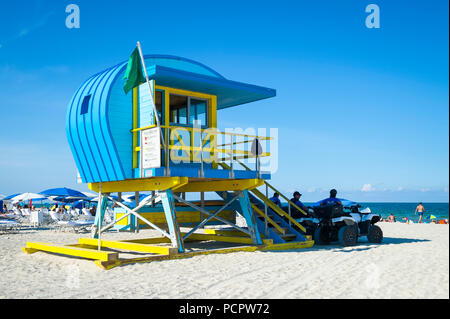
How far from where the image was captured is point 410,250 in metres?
14.1

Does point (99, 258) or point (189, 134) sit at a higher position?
point (189, 134)

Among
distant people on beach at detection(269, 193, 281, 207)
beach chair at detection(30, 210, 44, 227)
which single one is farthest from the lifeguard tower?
beach chair at detection(30, 210, 44, 227)

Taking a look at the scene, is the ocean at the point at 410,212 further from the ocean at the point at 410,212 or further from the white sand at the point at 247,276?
the white sand at the point at 247,276

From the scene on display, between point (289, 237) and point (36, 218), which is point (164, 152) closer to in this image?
point (289, 237)

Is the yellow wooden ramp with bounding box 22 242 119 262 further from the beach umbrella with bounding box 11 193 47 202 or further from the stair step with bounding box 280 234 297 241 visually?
the beach umbrella with bounding box 11 193 47 202

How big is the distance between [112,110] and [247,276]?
5.96 meters

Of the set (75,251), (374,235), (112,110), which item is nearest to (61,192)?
(75,251)

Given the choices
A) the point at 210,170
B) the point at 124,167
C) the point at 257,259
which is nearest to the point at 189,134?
the point at 210,170

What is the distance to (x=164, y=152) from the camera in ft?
43.1

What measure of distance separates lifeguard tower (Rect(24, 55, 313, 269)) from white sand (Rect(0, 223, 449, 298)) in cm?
84

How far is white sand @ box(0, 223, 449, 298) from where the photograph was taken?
7.88 m

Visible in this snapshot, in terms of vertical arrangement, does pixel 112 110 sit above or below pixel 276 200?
above

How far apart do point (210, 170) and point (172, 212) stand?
65.4 inches
